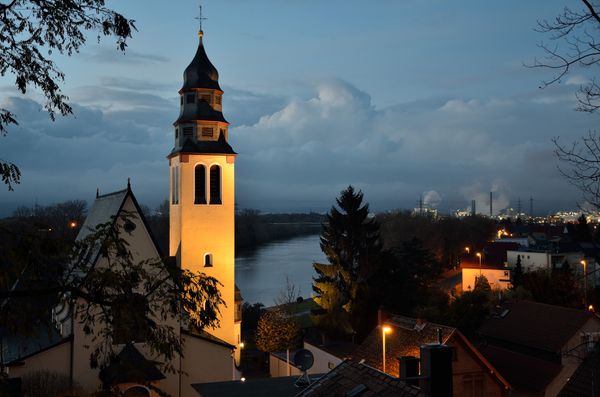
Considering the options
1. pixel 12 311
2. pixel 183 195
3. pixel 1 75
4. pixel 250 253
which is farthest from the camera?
pixel 250 253

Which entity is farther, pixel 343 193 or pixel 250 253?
pixel 250 253

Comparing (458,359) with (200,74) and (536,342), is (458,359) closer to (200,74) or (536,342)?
(536,342)

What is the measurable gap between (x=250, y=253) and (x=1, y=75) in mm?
76935

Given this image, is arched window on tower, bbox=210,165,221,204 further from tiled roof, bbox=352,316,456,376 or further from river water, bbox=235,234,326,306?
river water, bbox=235,234,326,306

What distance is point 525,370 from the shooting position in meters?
20.1

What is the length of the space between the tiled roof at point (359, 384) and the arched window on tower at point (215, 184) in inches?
644

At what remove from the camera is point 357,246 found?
34.0 m

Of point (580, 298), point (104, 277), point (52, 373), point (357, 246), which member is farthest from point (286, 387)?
point (580, 298)

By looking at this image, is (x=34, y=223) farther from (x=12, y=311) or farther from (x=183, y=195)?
(x=183, y=195)

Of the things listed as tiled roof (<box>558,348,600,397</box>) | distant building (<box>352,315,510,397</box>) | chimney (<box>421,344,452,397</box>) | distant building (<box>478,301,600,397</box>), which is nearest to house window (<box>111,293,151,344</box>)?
chimney (<box>421,344,452,397</box>)

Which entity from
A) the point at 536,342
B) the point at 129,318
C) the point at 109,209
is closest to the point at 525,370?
the point at 536,342

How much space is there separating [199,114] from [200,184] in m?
3.26

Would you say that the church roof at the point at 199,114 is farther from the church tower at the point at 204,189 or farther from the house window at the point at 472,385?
the house window at the point at 472,385

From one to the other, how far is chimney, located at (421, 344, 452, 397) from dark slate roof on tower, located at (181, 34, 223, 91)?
20.2m
